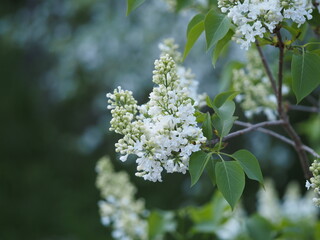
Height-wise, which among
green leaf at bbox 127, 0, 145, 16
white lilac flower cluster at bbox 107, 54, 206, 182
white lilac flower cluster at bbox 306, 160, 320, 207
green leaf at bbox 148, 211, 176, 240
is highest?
green leaf at bbox 127, 0, 145, 16

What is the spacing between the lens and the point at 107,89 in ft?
19.2

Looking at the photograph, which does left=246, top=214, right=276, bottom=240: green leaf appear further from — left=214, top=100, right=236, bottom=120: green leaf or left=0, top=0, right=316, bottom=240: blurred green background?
left=0, top=0, right=316, bottom=240: blurred green background

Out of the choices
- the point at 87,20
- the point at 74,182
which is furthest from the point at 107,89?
the point at 74,182

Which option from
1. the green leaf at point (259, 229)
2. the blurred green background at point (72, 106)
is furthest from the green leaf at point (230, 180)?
the blurred green background at point (72, 106)

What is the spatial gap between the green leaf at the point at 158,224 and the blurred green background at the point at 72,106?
10.9 ft

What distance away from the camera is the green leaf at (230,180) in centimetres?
98

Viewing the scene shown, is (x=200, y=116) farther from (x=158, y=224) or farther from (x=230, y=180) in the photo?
(x=158, y=224)

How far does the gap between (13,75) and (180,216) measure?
238 inches

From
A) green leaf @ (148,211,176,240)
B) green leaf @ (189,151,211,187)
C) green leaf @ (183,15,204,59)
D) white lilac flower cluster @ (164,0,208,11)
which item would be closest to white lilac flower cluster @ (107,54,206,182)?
green leaf @ (189,151,211,187)

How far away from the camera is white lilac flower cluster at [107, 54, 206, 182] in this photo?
1.00 meters

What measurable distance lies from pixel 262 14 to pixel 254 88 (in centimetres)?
81

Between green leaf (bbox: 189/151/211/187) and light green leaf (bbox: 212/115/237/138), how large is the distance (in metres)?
0.07

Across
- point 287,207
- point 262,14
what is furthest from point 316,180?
point 287,207

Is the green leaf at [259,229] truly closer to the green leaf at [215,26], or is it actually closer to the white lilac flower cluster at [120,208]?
the white lilac flower cluster at [120,208]
